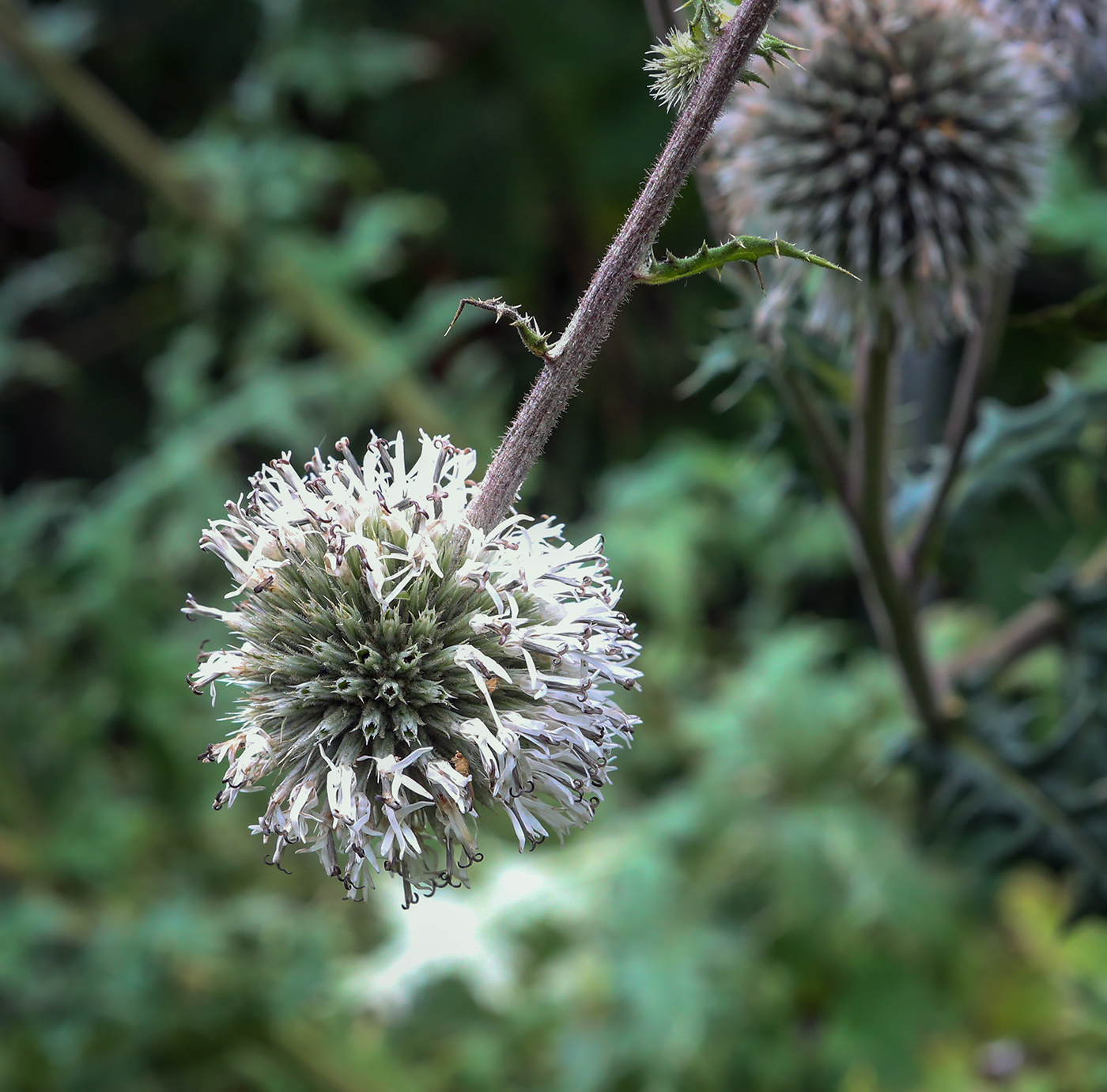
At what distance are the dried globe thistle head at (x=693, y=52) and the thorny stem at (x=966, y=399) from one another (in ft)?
2.22

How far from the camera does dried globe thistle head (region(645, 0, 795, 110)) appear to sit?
635 millimetres

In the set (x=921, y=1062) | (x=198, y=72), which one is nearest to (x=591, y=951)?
(x=921, y=1062)

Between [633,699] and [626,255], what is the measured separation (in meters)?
2.01

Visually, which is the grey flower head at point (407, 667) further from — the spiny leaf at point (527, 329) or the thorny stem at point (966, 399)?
the thorny stem at point (966, 399)

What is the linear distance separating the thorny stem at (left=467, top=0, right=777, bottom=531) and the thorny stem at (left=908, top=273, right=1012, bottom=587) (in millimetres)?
717

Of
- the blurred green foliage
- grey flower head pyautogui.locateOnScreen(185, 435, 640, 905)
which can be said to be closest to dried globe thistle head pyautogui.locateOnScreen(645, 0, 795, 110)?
grey flower head pyautogui.locateOnScreen(185, 435, 640, 905)

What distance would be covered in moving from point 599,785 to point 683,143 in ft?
1.29

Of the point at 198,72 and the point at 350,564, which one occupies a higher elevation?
the point at 198,72

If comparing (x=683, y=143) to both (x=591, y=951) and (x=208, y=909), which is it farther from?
(x=208, y=909)

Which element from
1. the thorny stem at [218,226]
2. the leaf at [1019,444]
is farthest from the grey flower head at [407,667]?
the thorny stem at [218,226]

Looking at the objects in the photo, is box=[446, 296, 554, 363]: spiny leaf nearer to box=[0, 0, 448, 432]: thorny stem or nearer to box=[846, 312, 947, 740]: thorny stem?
box=[846, 312, 947, 740]: thorny stem

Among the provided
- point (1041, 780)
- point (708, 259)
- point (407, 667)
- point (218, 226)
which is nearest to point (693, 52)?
point (708, 259)

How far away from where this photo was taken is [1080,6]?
4.14 feet

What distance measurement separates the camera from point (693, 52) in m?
0.64
